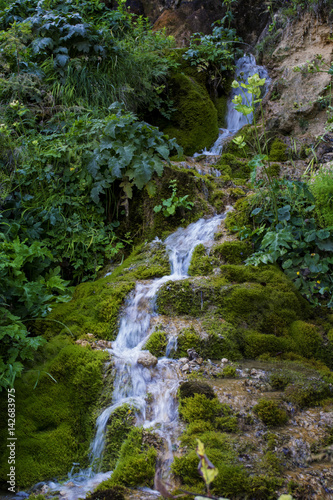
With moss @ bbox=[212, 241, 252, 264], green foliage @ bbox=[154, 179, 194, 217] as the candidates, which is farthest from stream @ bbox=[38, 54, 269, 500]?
green foliage @ bbox=[154, 179, 194, 217]

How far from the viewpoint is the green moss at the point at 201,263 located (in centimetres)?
447

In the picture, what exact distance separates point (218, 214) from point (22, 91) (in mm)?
3727

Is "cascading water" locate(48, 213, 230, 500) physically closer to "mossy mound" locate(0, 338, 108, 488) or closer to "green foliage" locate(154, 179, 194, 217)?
"mossy mound" locate(0, 338, 108, 488)

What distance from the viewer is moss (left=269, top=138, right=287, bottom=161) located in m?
7.12

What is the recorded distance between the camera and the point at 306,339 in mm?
3742

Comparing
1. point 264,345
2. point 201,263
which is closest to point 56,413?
point 264,345

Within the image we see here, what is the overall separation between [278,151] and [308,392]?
5.37 meters

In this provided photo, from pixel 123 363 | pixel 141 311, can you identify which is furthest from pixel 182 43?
pixel 123 363

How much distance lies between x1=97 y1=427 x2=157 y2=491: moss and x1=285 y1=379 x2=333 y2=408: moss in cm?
117

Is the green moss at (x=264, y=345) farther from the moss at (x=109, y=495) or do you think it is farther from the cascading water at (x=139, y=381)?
the moss at (x=109, y=495)

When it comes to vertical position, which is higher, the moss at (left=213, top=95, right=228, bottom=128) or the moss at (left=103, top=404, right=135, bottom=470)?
the moss at (left=213, top=95, right=228, bottom=128)

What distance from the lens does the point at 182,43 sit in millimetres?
11422

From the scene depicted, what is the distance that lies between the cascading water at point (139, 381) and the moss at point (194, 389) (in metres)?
0.09

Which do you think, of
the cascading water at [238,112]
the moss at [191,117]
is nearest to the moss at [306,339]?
the cascading water at [238,112]
